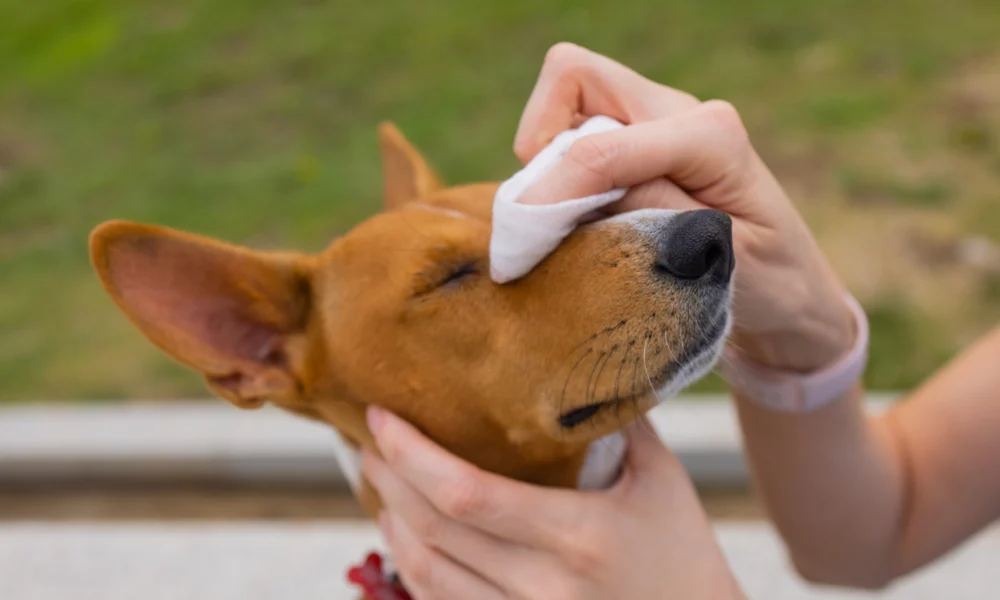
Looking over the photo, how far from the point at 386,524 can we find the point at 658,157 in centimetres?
88

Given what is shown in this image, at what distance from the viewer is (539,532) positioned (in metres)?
1.52

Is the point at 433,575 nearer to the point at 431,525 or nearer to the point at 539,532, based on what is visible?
the point at 431,525

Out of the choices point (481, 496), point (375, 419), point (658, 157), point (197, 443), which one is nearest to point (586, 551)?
point (481, 496)

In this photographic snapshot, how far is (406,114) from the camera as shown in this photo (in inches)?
226

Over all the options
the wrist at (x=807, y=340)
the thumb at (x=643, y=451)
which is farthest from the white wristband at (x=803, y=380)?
the thumb at (x=643, y=451)

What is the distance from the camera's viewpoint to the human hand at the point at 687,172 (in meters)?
1.38

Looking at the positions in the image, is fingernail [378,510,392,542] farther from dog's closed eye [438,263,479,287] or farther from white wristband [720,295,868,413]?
white wristband [720,295,868,413]

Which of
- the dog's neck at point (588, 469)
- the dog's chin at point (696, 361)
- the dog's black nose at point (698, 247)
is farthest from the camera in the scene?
the dog's neck at point (588, 469)

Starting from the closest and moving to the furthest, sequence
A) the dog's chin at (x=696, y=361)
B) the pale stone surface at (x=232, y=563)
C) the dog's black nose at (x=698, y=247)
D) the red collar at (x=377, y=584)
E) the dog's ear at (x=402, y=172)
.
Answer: the dog's black nose at (x=698, y=247) → the dog's chin at (x=696, y=361) → the red collar at (x=377, y=584) → the dog's ear at (x=402, y=172) → the pale stone surface at (x=232, y=563)

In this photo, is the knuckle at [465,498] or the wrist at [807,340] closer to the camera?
the knuckle at [465,498]

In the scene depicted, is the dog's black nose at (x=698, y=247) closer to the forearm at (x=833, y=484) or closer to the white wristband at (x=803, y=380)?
the white wristband at (x=803, y=380)

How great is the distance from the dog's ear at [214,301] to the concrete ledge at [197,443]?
177 centimetres

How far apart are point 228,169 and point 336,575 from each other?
3268mm

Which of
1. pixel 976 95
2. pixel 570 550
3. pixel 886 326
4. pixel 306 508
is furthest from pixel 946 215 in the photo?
pixel 570 550
